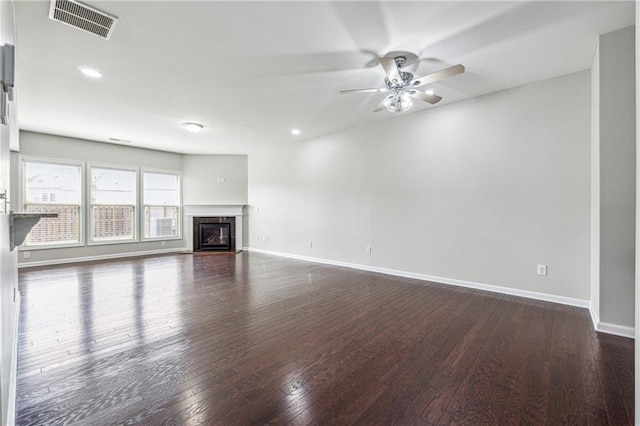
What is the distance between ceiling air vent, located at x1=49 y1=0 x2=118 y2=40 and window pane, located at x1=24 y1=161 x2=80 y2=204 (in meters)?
5.00

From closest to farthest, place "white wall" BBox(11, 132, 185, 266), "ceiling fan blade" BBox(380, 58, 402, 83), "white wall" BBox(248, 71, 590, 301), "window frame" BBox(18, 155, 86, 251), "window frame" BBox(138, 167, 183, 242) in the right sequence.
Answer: "ceiling fan blade" BBox(380, 58, 402, 83), "white wall" BBox(248, 71, 590, 301), "window frame" BBox(18, 155, 86, 251), "white wall" BBox(11, 132, 185, 266), "window frame" BBox(138, 167, 183, 242)

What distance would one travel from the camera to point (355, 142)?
5535 millimetres

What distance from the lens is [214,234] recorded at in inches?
319

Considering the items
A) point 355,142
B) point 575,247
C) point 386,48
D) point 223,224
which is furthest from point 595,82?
point 223,224

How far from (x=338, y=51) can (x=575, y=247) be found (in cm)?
350

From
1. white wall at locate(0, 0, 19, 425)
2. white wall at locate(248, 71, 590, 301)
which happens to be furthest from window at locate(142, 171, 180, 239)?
white wall at locate(0, 0, 19, 425)

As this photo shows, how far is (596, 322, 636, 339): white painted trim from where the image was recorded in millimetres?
2570

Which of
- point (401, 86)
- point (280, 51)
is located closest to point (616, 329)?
point (401, 86)

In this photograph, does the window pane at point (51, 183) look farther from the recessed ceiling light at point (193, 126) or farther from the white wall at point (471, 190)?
the white wall at point (471, 190)

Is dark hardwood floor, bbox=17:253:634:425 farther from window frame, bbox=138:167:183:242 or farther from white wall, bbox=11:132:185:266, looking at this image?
window frame, bbox=138:167:183:242

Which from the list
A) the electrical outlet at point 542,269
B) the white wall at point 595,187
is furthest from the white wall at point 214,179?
the white wall at point 595,187

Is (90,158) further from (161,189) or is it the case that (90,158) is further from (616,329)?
(616,329)

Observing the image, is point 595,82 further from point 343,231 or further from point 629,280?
point 343,231

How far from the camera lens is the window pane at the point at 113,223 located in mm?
6607
